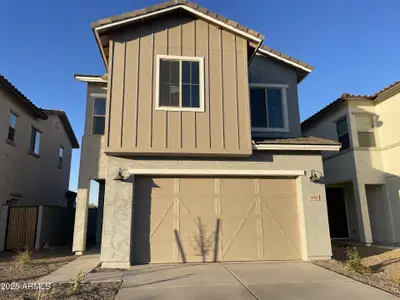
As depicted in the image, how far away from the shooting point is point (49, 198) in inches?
661

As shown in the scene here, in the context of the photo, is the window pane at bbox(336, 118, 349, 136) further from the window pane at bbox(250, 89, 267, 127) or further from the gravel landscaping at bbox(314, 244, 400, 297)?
the gravel landscaping at bbox(314, 244, 400, 297)

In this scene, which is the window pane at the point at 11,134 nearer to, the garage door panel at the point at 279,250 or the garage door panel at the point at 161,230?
the garage door panel at the point at 161,230

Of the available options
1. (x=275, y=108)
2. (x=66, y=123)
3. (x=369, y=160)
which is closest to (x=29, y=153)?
(x=66, y=123)

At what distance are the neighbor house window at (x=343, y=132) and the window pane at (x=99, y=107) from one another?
10480 millimetres

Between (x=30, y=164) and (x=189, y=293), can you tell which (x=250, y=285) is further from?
(x=30, y=164)

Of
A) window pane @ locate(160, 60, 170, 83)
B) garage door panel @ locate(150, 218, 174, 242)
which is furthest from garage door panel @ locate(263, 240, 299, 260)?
window pane @ locate(160, 60, 170, 83)

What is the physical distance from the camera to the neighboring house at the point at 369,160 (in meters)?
12.4

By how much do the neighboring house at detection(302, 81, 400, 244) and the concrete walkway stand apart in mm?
10627

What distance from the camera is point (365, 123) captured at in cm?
1345

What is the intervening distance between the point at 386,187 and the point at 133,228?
10.8 meters

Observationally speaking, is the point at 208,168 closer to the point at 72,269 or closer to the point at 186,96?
the point at 186,96

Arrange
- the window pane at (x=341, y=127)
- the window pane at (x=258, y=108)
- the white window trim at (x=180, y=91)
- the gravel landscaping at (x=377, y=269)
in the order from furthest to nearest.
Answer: the window pane at (x=341, y=127), the window pane at (x=258, y=108), the white window trim at (x=180, y=91), the gravel landscaping at (x=377, y=269)

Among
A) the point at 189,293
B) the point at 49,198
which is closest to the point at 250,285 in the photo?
the point at 189,293

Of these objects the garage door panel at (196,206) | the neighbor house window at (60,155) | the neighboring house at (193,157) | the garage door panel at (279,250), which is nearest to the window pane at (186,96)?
the neighboring house at (193,157)
